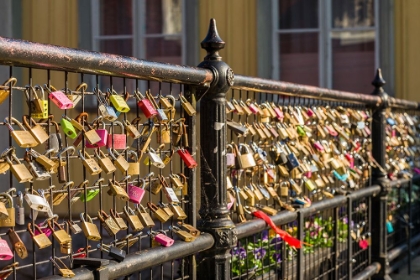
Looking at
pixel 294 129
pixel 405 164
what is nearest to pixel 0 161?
pixel 294 129

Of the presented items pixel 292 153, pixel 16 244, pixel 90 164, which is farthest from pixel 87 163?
pixel 292 153

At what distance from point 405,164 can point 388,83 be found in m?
2.51

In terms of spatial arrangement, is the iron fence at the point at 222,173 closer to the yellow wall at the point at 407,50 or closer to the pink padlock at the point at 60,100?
the pink padlock at the point at 60,100

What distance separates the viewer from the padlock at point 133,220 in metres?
2.65

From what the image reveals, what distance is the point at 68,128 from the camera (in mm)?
2340

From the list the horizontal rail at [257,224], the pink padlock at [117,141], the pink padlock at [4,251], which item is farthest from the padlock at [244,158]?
the pink padlock at [4,251]

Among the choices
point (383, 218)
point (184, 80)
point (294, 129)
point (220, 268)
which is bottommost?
point (383, 218)

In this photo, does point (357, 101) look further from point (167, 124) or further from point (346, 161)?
point (167, 124)

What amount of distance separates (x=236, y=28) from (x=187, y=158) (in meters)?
7.18

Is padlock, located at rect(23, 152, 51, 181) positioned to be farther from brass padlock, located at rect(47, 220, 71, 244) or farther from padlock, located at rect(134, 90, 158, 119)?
padlock, located at rect(134, 90, 158, 119)

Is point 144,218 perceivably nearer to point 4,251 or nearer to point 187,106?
point 187,106

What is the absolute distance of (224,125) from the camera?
3.26 meters

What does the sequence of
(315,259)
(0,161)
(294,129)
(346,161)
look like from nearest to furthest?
1. (0,161)
2. (294,129)
3. (315,259)
4. (346,161)

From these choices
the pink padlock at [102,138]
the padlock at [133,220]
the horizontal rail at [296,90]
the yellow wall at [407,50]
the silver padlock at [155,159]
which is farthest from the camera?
the yellow wall at [407,50]
